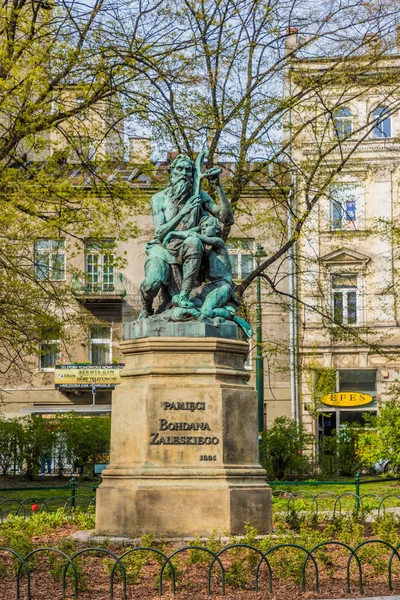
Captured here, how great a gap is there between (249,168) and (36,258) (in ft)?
19.0

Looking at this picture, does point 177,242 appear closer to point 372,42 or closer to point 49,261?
point 372,42

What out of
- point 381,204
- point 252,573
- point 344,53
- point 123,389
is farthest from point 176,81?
point 381,204

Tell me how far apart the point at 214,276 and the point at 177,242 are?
1.92 ft

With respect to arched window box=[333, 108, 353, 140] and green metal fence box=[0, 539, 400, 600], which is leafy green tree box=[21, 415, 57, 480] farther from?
green metal fence box=[0, 539, 400, 600]

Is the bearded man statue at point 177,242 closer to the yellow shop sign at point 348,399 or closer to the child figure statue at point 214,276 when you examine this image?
the child figure statue at point 214,276

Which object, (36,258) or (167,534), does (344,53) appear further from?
(167,534)

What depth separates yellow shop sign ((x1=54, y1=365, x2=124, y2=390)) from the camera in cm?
3712

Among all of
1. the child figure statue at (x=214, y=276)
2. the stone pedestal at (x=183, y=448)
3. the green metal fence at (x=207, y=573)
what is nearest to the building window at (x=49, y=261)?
the child figure statue at (x=214, y=276)

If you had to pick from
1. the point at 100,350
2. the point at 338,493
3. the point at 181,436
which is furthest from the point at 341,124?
the point at 100,350

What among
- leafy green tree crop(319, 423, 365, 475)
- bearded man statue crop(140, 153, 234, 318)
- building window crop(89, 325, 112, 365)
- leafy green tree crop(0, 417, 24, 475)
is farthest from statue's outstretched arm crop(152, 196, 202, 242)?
building window crop(89, 325, 112, 365)

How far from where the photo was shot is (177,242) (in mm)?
11086

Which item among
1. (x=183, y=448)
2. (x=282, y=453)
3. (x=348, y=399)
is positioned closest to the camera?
(x=183, y=448)

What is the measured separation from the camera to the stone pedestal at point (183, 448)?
9.92 meters

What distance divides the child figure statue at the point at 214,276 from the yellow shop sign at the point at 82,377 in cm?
2614
